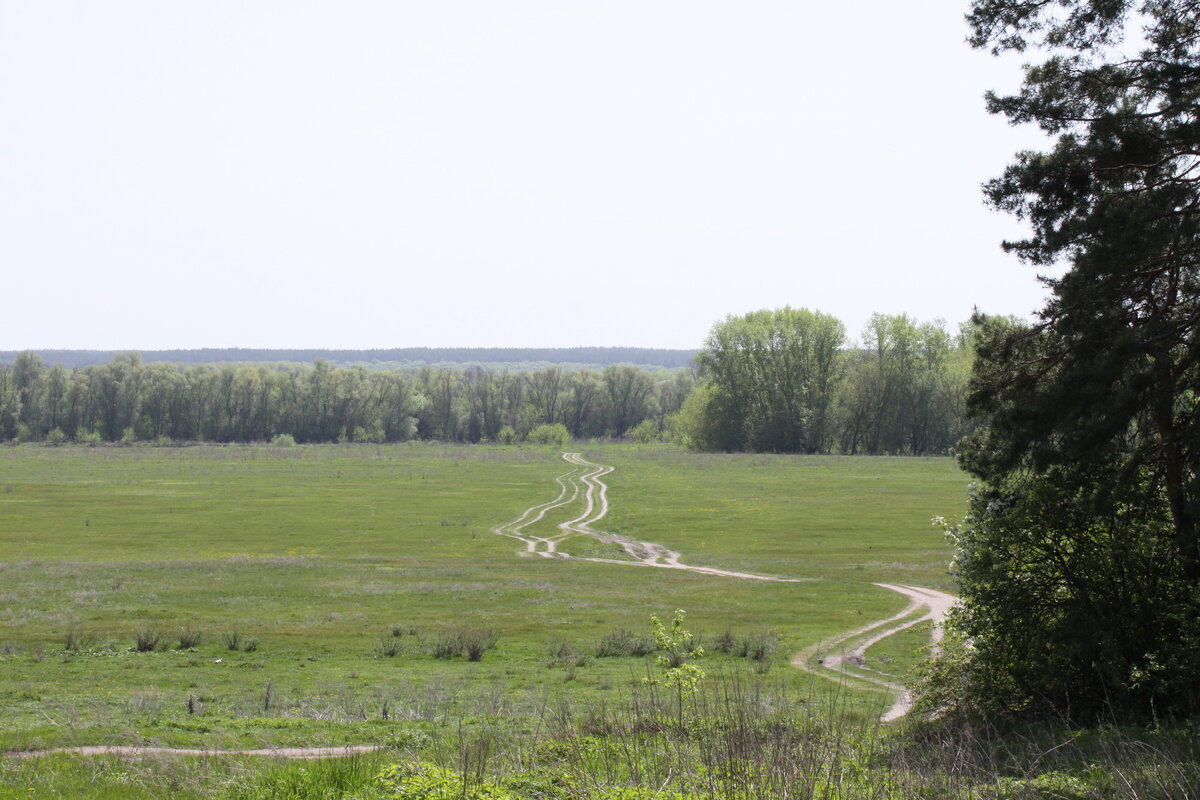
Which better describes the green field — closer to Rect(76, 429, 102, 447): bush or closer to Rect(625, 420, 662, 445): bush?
Rect(625, 420, 662, 445): bush

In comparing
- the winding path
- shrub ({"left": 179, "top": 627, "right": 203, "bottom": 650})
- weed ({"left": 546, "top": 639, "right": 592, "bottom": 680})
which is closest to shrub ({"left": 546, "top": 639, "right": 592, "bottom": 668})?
weed ({"left": 546, "top": 639, "right": 592, "bottom": 680})

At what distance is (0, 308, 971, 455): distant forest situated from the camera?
139625 millimetres

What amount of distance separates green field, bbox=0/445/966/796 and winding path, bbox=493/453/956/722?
2.34ft

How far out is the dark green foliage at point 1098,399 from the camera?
13.8m

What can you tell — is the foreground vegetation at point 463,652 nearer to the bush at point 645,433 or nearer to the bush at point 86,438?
the bush at point 645,433

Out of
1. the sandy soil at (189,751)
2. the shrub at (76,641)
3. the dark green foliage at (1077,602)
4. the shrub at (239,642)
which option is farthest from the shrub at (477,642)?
the dark green foliage at (1077,602)

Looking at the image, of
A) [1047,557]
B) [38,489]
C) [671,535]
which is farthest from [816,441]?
[1047,557]

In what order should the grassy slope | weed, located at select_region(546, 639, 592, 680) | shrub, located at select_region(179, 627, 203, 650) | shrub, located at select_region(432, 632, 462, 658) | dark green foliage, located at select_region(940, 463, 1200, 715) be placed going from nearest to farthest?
1. dark green foliage, located at select_region(940, 463, 1200, 715)
2. the grassy slope
3. weed, located at select_region(546, 639, 592, 680)
4. shrub, located at select_region(432, 632, 462, 658)
5. shrub, located at select_region(179, 627, 203, 650)

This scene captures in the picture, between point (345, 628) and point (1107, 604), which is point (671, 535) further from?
point (1107, 604)

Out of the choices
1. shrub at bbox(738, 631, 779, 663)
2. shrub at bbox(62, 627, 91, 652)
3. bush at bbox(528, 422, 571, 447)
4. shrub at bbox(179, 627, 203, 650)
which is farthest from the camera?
bush at bbox(528, 422, 571, 447)

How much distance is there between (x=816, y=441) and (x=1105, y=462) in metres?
127

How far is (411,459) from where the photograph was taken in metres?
130

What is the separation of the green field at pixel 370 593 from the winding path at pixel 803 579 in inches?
28.1

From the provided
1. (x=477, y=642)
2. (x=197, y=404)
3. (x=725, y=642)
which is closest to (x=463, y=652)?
(x=477, y=642)
